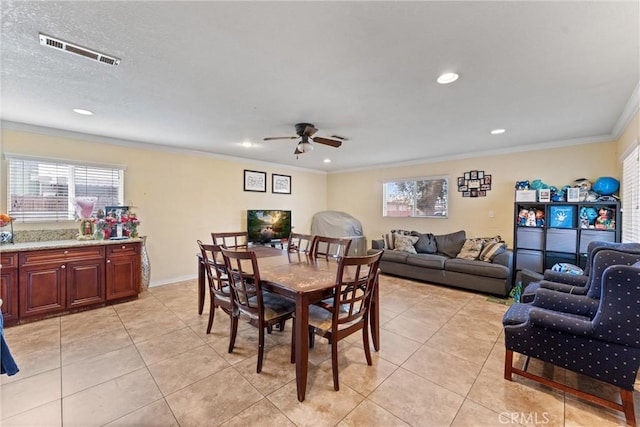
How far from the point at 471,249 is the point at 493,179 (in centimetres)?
135

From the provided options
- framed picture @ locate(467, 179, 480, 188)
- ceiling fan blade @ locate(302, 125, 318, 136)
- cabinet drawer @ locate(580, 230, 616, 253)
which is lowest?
cabinet drawer @ locate(580, 230, 616, 253)

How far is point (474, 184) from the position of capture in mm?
5000

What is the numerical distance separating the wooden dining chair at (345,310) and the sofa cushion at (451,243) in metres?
3.33

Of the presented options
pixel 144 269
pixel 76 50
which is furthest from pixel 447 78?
pixel 144 269

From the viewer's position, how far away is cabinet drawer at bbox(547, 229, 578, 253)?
3795mm

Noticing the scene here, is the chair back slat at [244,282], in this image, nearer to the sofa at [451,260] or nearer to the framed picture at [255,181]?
the sofa at [451,260]

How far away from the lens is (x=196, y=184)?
16.3 feet

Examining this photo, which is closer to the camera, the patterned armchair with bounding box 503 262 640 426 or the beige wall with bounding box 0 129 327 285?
the patterned armchair with bounding box 503 262 640 426

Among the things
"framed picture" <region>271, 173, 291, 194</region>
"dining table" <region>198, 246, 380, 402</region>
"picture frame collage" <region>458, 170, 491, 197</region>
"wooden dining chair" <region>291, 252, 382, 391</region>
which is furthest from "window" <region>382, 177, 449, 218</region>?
"wooden dining chair" <region>291, 252, 382, 391</region>

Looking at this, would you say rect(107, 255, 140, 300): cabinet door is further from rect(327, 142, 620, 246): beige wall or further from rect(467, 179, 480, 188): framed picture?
rect(467, 179, 480, 188): framed picture

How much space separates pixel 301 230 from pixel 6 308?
5.04m

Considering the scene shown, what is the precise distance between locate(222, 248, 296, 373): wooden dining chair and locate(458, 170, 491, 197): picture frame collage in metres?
4.29

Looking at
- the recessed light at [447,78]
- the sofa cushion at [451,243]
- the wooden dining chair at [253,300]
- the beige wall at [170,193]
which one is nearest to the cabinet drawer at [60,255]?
the beige wall at [170,193]

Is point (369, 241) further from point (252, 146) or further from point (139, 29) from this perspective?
point (139, 29)
